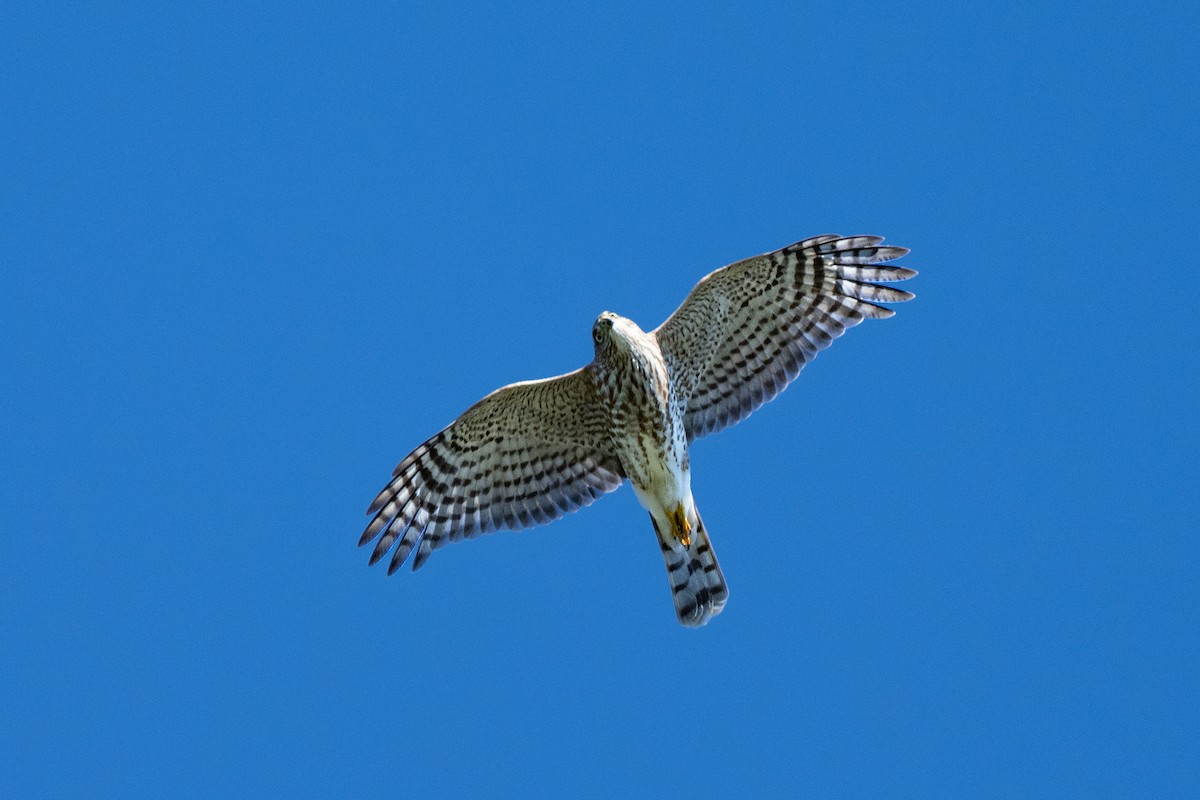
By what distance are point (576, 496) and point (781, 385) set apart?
1733mm

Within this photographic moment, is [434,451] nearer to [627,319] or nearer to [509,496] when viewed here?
[509,496]

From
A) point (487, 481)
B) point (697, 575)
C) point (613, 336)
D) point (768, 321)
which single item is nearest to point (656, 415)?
point (613, 336)

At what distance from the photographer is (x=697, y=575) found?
12500 mm

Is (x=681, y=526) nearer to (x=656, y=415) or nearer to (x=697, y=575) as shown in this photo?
(x=697, y=575)

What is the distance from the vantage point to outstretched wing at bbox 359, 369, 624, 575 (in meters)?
12.7

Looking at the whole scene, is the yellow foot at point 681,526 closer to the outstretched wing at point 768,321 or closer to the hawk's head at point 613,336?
the outstretched wing at point 768,321

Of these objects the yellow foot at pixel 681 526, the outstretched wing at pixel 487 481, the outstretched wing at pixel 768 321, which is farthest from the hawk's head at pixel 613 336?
the yellow foot at pixel 681 526

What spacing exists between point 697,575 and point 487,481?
1.73 metres

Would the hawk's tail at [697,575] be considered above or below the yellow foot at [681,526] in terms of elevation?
below

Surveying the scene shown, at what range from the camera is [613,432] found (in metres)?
12.4

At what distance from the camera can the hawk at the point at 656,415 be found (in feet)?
39.9

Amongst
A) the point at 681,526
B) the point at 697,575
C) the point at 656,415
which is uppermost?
the point at 656,415

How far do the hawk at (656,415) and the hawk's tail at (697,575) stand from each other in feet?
0.03

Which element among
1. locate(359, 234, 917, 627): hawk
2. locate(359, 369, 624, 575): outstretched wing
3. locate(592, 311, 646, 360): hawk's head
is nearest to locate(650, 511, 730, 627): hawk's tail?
locate(359, 234, 917, 627): hawk
